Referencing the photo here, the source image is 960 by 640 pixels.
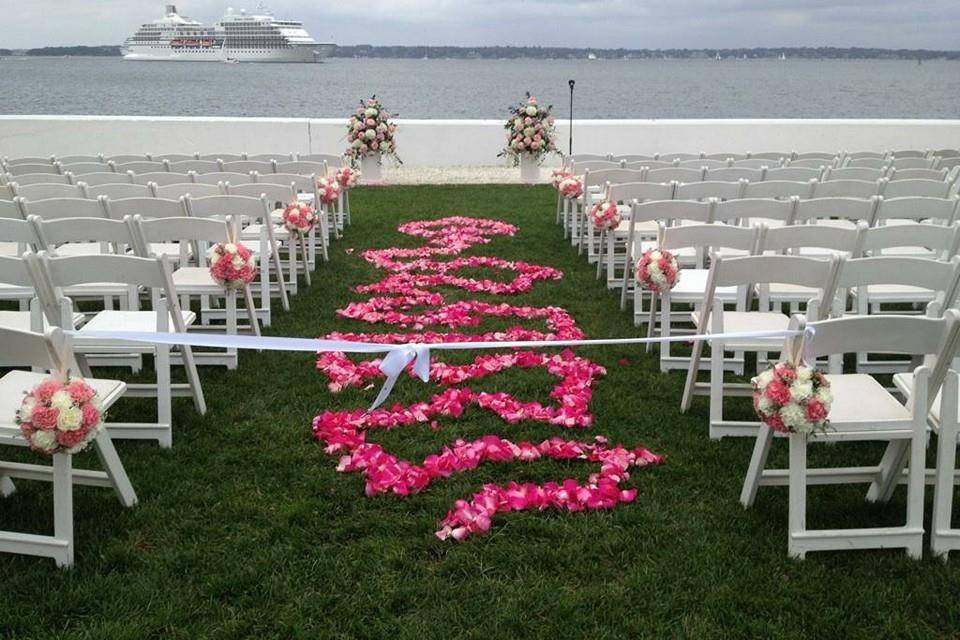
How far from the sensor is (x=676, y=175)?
810 centimetres

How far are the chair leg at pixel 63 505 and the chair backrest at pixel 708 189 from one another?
16.2 feet

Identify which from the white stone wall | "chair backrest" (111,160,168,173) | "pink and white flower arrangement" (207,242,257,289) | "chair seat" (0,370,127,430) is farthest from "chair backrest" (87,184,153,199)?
the white stone wall

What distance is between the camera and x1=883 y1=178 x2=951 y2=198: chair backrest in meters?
6.99

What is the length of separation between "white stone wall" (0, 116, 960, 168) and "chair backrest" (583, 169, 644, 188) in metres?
7.38

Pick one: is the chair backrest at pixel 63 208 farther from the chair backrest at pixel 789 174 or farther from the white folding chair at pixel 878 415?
the chair backrest at pixel 789 174

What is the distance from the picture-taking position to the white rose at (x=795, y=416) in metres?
3.17

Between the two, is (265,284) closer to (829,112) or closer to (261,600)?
(261,600)

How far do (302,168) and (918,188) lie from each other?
5.40 metres

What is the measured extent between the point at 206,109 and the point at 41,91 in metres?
20.0

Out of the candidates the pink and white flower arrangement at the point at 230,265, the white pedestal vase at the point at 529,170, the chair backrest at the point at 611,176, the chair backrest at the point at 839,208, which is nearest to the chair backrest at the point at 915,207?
the chair backrest at the point at 839,208

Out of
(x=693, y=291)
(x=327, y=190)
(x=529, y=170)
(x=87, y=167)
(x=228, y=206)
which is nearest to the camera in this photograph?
(x=693, y=291)

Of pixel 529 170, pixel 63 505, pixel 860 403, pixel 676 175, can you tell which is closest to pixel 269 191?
pixel 676 175

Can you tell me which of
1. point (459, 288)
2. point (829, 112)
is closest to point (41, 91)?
point (829, 112)

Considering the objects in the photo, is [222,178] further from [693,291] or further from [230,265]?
[693,291]
